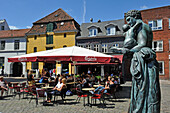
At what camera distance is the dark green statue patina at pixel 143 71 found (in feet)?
9.08

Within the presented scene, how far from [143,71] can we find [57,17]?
1251 inches

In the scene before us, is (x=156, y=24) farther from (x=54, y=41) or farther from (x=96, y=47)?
(x=54, y=41)

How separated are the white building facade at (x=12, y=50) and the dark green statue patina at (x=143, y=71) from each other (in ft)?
104

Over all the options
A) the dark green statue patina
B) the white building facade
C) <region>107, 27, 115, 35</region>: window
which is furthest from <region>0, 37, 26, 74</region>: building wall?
the dark green statue patina

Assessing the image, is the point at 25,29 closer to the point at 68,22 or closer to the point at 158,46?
the point at 68,22

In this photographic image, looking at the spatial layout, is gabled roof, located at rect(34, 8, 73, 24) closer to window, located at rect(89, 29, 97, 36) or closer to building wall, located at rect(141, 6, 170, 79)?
window, located at rect(89, 29, 97, 36)

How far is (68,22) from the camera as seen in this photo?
3133 cm

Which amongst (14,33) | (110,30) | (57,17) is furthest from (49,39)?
(110,30)

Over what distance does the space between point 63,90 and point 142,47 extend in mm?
5650

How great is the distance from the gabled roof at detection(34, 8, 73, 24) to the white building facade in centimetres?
553

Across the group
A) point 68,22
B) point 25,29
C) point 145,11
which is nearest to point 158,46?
point 145,11

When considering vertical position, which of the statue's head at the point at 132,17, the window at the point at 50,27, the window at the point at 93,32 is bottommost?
the statue's head at the point at 132,17

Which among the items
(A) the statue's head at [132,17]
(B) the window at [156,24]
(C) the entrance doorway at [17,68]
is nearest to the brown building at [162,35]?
(B) the window at [156,24]

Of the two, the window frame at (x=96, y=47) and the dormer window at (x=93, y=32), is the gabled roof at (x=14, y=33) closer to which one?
the dormer window at (x=93, y=32)
